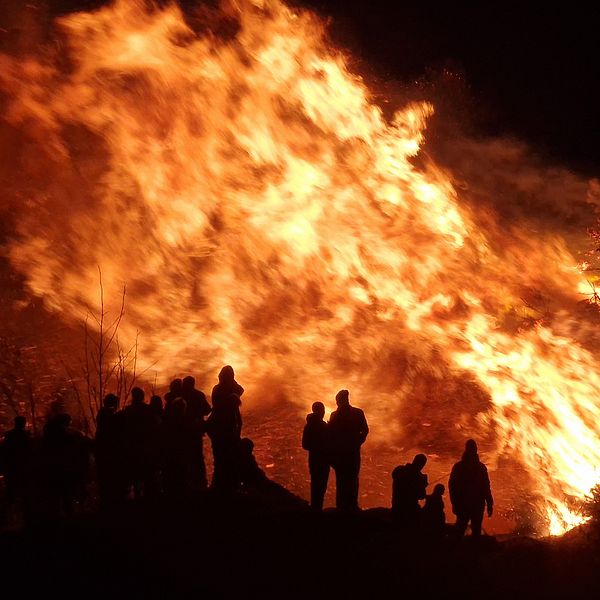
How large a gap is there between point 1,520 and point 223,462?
11.7 feet

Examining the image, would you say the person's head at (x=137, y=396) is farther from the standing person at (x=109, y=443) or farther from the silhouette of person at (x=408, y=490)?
the silhouette of person at (x=408, y=490)

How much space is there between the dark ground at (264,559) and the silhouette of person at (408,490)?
0.25 metres

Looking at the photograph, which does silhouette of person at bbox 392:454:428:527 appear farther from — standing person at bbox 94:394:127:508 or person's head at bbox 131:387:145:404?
standing person at bbox 94:394:127:508

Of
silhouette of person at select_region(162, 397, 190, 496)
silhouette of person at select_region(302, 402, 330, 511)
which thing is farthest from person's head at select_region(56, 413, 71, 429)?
silhouette of person at select_region(302, 402, 330, 511)

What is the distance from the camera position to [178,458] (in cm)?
882

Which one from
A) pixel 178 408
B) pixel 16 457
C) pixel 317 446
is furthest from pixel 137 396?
pixel 317 446

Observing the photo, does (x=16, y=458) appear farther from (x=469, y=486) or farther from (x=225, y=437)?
(x=469, y=486)

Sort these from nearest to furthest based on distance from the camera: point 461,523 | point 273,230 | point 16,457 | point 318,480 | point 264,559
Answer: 1. point 264,559
2. point 16,457
3. point 318,480
4. point 461,523
5. point 273,230

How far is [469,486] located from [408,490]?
2.66ft

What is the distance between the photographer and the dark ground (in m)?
6.76

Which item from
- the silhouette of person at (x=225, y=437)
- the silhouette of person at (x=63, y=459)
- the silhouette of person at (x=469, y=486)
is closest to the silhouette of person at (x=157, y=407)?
the silhouette of person at (x=225, y=437)

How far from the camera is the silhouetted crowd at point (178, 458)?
808 centimetres

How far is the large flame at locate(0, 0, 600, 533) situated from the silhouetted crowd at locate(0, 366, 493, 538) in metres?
6.56

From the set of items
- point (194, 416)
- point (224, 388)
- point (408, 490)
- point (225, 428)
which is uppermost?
point (224, 388)
